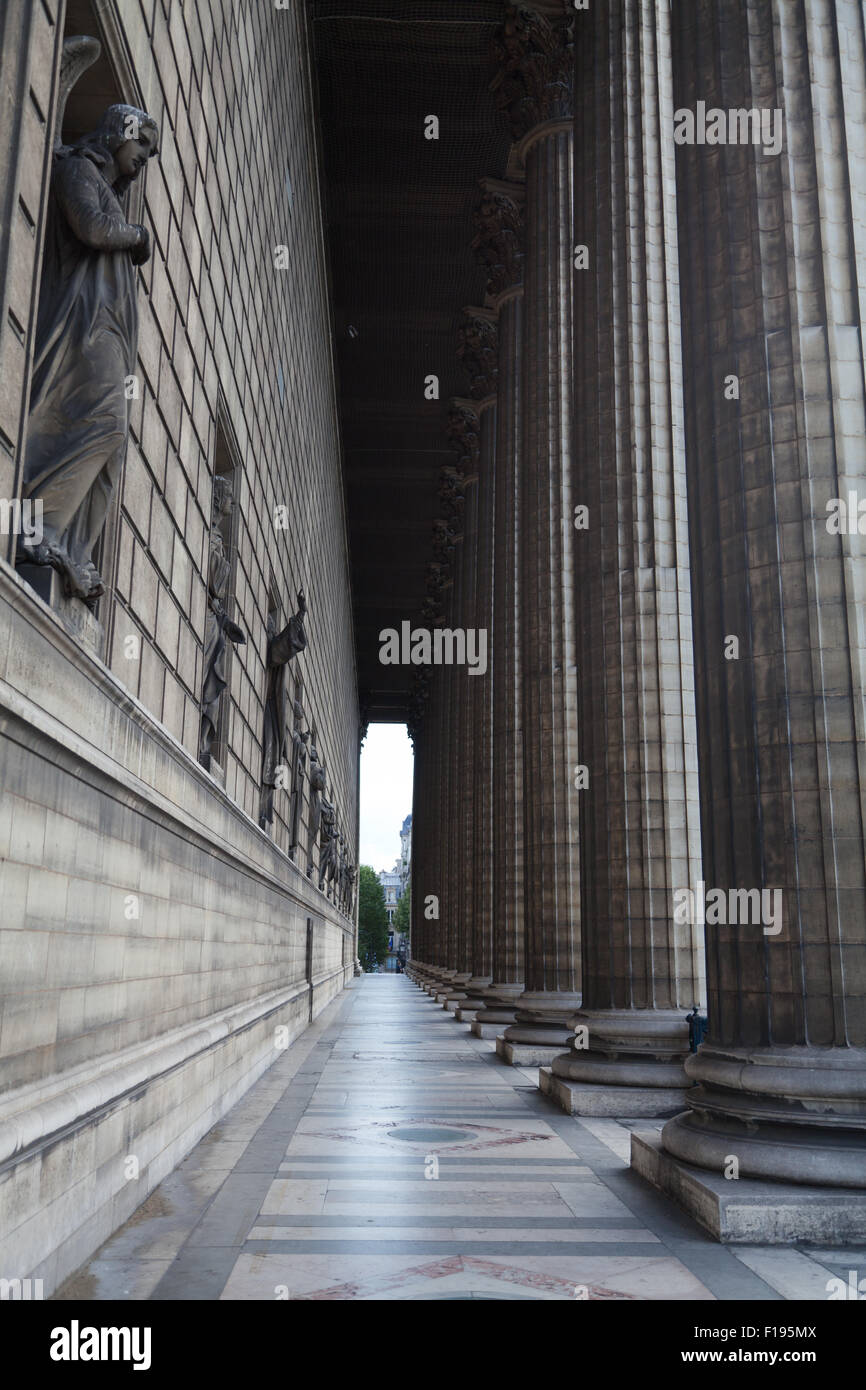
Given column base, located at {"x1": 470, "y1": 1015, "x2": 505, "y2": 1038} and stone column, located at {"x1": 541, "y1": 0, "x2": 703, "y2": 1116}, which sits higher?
stone column, located at {"x1": 541, "y1": 0, "x2": 703, "y2": 1116}

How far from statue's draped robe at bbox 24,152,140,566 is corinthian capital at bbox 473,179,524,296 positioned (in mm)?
21821

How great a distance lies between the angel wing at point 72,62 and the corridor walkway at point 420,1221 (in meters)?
6.28

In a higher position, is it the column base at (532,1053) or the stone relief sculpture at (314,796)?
the stone relief sculpture at (314,796)

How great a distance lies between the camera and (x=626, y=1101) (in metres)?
12.0

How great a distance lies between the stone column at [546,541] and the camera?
59.1 feet

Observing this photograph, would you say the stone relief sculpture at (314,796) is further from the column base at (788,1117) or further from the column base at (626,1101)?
the column base at (788,1117)

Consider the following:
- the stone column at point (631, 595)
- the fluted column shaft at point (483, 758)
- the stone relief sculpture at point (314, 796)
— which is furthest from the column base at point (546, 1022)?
Result: the stone relief sculpture at point (314, 796)

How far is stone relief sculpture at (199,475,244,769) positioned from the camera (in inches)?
491

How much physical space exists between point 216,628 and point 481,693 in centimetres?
2002

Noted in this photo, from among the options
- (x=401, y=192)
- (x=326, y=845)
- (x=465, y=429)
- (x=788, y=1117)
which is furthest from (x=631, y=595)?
(x=465, y=429)
